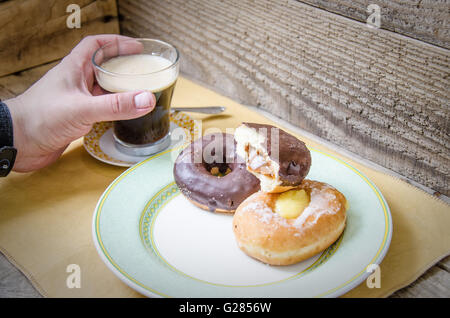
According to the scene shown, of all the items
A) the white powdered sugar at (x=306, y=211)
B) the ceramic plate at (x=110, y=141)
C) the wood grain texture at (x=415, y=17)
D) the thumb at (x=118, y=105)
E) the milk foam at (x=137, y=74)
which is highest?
the wood grain texture at (x=415, y=17)

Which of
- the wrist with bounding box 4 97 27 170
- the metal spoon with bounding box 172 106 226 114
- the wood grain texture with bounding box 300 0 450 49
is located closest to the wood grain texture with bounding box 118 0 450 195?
the wood grain texture with bounding box 300 0 450 49

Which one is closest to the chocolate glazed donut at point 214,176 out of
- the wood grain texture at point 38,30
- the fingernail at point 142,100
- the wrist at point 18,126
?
the fingernail at point 142,100

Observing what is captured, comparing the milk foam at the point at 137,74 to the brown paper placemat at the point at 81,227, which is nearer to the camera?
the brown paper placemat at the point at 81,227

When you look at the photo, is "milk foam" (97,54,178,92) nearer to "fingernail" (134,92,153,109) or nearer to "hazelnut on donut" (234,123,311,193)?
"fingernail" (134,92,153,109)

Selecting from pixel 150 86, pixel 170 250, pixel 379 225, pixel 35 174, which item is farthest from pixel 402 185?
pixel 35 174

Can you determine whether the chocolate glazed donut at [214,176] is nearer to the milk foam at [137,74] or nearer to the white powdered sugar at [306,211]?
the white powdered sugar at [306,211]

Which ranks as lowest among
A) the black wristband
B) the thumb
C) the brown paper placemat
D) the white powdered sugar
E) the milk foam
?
the brown paper placemat

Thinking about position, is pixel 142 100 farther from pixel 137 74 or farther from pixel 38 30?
pixel 38 30

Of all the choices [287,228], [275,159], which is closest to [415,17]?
[275,159]
